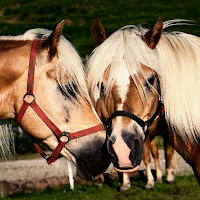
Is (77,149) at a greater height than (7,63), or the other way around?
(7,63)

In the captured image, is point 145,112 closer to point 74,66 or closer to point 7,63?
point 74,66

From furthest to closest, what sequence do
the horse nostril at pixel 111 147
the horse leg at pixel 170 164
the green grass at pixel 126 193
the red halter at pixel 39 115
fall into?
the horse leg at pixel 170 164 < the green grass at pixel 126 193 < the horse nostril at pixel 111 147 < the red halter at pixel 39 115

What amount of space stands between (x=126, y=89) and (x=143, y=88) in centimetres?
16

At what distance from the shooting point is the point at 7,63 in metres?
3.08

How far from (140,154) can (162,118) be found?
23.4 inches

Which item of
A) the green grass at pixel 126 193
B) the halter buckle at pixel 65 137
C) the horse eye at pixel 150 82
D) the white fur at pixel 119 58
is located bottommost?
the green grass at pixel 126 193

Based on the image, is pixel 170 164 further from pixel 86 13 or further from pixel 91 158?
pixel 86 13

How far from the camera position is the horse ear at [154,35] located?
3.37 meters

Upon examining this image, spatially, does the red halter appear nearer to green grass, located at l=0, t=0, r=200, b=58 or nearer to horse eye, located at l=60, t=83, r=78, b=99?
horse eye, located at l=60, t=83, r=78, b=99

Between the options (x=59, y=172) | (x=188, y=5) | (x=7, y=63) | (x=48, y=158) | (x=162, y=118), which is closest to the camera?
(x=7, y=63)

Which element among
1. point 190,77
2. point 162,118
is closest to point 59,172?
point 162,118

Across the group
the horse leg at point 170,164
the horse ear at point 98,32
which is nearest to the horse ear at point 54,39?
the horse ear at point 98,32

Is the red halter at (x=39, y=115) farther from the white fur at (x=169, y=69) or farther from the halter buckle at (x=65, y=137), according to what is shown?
the white fur at (x=169, y=69)

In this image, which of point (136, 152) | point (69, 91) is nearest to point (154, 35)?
point (69, 91)
